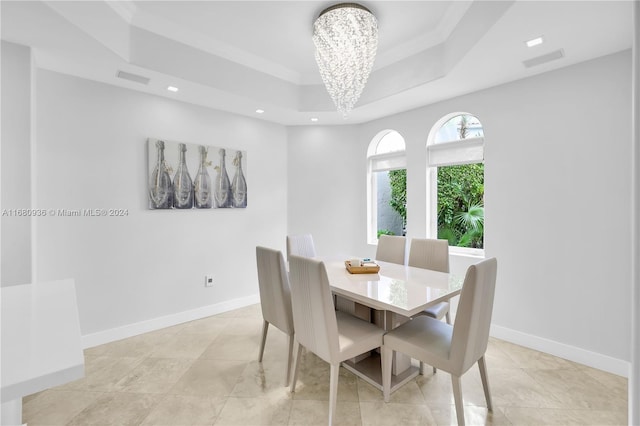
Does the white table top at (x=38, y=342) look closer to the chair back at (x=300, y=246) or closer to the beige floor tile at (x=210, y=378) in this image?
the beige floor tile at (x=210, y=378)

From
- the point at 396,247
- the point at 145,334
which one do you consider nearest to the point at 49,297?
the point at 145,334

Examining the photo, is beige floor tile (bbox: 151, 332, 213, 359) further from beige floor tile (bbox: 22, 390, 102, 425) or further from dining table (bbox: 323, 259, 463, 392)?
dining table (bbox: 323, 259, 463, 392)

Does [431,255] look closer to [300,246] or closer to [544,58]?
[300,246]

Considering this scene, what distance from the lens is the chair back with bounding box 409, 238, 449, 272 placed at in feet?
8.86

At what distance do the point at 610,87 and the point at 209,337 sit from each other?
13.5ft

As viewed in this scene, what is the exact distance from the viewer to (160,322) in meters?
3.18

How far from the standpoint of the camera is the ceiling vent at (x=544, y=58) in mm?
2307

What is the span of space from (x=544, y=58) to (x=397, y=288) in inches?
87.0

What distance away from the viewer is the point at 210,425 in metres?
1.79

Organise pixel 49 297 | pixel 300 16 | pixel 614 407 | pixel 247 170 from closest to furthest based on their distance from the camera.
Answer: pixel 49 297 < pixel 614 407 < pixel 300 16 < pixel 247 170

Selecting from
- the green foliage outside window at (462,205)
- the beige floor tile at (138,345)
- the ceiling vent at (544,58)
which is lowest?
the beige floor tile at (138,345)

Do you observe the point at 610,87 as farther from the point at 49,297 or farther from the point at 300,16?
the point at 49,297

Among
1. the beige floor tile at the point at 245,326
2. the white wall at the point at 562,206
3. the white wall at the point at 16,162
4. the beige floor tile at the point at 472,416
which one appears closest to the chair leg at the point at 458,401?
the beige floor tile at the point at 472,416

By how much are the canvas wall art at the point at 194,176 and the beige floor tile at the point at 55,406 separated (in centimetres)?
172
